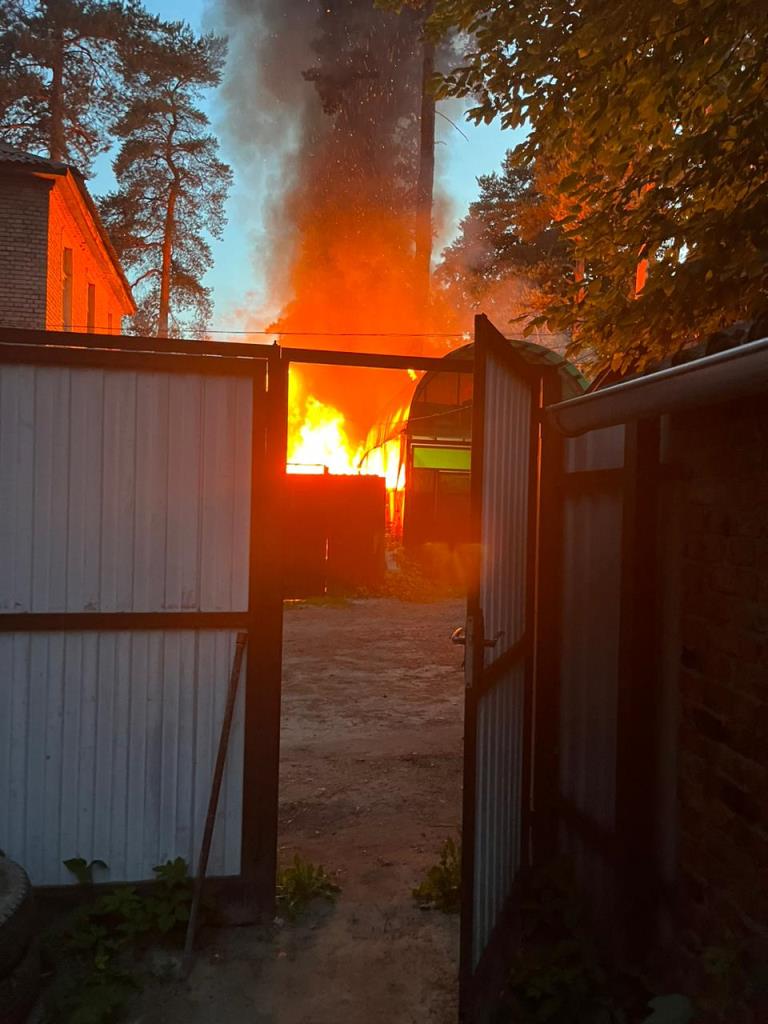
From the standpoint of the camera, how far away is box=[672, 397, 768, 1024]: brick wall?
248 cm

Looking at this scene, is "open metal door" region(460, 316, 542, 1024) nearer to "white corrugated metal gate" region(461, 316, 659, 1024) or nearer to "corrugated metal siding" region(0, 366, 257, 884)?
"white corrugated metal gate" region(461, 316, 659, 1024)

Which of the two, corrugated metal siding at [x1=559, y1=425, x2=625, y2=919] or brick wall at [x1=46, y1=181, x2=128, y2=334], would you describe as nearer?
corrugated metal siding at [x1=559, y1=425, x2=625, y2=919]

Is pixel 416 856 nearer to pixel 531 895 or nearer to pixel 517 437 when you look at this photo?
pixel 531 895

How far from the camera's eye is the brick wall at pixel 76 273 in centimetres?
1519

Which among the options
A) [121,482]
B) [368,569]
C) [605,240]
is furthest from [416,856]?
[368,569]

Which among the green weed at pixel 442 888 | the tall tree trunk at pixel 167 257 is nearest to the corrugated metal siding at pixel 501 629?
the green weed at pixel 442 888

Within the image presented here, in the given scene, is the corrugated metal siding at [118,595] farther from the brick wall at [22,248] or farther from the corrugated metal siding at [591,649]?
the brick wall at [22,248]

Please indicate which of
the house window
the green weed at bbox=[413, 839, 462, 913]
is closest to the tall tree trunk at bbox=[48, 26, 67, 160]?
the house window

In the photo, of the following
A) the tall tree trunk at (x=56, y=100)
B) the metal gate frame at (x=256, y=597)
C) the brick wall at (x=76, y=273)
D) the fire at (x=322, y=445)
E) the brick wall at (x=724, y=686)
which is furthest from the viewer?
the fire at (x=322, y=445)

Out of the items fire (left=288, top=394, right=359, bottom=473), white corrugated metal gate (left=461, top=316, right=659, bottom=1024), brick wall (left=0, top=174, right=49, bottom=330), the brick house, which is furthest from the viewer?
fire (left=288, top=394, right=359, bottom=473)

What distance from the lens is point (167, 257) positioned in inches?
1152

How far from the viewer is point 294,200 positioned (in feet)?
106

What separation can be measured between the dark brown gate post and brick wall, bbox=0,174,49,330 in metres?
13.1

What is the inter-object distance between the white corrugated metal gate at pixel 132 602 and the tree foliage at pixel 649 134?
2422mm
